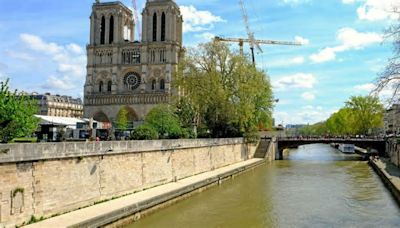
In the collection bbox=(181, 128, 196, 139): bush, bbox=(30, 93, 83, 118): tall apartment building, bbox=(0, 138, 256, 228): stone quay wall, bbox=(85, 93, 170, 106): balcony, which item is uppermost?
bbox=(30, 93, 83, 118): tall apartment building

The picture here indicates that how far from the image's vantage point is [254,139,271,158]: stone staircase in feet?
185

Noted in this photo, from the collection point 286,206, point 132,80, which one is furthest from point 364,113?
point 286,206

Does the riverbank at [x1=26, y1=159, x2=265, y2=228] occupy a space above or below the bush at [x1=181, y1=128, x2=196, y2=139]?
below

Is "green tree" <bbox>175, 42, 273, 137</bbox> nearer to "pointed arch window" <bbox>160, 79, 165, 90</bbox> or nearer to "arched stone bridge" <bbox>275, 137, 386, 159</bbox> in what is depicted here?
"arched stone bridge" <bbox>275, 137, 386, 159</bbox>

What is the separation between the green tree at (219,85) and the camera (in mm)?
45719

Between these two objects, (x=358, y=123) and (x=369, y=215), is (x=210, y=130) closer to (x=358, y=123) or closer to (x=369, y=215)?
(x=369, y=215)

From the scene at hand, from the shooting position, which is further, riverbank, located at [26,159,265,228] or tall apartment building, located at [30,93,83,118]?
tall apartment building, located at [30,93,83,118]

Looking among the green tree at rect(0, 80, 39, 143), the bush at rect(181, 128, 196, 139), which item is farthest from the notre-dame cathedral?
the green tree at rect(0, 80, 39, 143)

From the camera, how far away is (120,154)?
22.1 metres

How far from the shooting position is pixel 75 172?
18438 mm

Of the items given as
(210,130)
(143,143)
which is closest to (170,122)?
(210,130)

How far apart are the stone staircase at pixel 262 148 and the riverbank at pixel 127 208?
94.9 ft

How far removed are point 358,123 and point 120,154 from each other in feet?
218

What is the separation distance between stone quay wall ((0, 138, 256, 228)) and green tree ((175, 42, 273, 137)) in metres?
15.7
